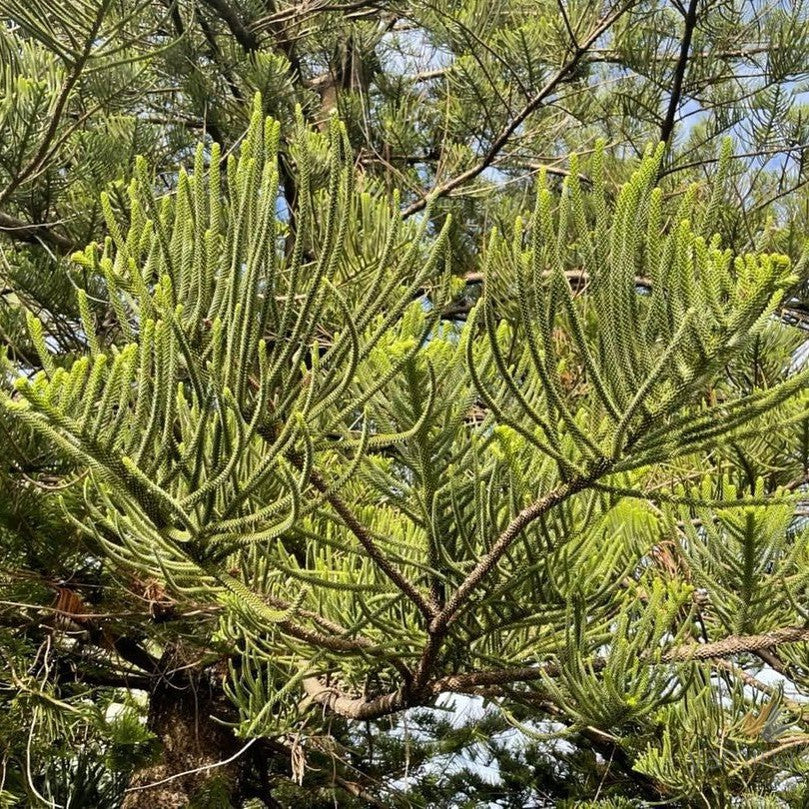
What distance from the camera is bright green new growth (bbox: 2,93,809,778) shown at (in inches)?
27.3

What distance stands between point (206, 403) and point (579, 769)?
208 centimetres


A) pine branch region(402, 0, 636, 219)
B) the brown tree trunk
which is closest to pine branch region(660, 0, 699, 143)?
pine branch region(402, 0, 636, 219)

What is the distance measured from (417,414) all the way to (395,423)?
0.15m

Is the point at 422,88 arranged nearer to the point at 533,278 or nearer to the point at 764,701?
the point at 764,701

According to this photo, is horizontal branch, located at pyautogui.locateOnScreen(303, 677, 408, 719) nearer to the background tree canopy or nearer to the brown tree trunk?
the background tree canopy

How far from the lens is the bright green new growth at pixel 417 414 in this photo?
0.69m

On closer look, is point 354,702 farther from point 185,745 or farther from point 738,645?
point 185,745

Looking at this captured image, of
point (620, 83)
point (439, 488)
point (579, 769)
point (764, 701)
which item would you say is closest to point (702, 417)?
point (439, 488)

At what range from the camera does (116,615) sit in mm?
1539

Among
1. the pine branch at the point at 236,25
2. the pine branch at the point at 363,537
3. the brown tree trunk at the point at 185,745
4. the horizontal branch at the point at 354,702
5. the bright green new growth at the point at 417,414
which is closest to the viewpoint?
the bright green new growth at the point at 417,414

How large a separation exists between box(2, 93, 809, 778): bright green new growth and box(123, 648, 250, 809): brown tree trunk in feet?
2.27

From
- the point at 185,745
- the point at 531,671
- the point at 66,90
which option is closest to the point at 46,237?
the point at 66,90

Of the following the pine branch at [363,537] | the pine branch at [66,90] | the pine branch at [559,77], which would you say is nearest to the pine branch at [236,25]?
the pine branch at [559,77]

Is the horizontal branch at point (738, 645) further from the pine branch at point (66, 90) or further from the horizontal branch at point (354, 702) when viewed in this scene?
the pine branch at point (66, 90)
